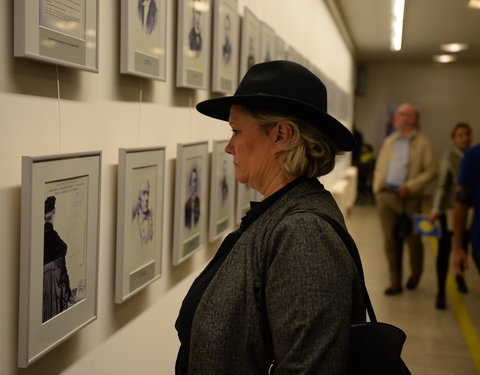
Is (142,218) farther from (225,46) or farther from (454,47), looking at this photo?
(454,47)

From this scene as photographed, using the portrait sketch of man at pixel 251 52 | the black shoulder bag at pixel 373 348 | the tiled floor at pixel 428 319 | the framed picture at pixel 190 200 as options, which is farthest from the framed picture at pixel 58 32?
the tiled floor at pixel 428 319

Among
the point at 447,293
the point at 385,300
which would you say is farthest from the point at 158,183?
the point at 447,293

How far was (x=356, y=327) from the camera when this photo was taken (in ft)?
5.13

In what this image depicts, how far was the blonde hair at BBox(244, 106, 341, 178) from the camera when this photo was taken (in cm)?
170

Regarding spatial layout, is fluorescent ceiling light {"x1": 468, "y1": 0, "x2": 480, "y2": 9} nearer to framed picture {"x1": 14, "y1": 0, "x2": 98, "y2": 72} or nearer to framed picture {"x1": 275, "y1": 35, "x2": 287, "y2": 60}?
framed picture {"x1": 275, "y1": 35, "x2": 287, "y2": 60}

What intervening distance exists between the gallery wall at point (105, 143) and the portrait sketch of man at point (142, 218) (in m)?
0.11

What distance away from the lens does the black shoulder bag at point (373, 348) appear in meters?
1.57

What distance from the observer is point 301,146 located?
1.70 m

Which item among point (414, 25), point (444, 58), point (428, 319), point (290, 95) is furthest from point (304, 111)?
point (444, 58)

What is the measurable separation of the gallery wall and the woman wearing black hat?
1.50 ft

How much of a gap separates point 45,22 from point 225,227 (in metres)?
2.28

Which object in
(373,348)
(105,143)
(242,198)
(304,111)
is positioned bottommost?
(373,348)

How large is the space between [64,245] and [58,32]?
62 centimetres

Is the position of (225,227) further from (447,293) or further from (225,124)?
(447,293)
